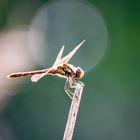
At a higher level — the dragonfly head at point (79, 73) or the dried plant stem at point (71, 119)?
the dragonfly head at point (79, 73)

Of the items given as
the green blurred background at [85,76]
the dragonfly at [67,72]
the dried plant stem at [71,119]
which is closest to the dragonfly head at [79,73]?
the dragonfly at [67,72]

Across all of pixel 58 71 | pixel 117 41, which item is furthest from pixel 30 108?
pixel 58 71

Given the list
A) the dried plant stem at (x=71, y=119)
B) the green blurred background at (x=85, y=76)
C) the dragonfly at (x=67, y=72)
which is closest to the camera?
the dried plant stem at (x=71, y=119)

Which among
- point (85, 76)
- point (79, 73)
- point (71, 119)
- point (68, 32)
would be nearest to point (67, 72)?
point (79, 73)

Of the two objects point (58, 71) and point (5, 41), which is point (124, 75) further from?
point (58, 71)

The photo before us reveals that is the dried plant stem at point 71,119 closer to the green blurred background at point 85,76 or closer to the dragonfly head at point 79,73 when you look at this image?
the dragonfly head at point 79,73
